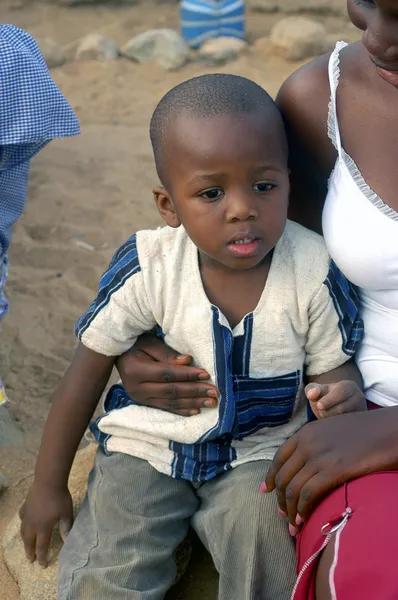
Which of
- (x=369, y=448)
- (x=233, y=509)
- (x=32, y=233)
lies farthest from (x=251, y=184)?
(x=32, y=233)

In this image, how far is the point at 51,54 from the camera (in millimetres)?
6668

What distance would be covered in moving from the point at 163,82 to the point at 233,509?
495cm

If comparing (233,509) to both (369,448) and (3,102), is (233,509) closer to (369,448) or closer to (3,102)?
(369,448)

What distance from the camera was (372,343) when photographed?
79.2 inches

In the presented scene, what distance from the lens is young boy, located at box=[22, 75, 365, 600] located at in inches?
75.7

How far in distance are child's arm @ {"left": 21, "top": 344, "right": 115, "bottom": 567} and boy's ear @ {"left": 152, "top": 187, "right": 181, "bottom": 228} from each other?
0.40 meters

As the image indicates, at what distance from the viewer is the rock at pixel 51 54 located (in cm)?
663

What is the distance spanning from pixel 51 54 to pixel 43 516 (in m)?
5.12

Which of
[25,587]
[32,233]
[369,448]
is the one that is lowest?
[32,233]

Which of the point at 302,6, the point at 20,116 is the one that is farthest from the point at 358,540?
Result: the point at 302,6

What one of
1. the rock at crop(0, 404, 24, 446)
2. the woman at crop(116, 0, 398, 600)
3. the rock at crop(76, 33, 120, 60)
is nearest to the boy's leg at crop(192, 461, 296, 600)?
the woman at crop(116, 0, 398, 600)

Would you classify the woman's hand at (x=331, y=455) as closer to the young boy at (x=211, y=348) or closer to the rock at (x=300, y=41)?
the young boy at (x=211, y=348)

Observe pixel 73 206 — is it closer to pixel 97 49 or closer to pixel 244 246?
pixel 97 49

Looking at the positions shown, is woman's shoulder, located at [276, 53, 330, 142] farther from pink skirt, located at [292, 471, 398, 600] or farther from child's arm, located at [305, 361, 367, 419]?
pink skirt, located at [292, 471, 398, 600]
